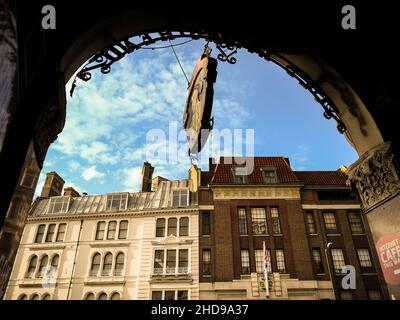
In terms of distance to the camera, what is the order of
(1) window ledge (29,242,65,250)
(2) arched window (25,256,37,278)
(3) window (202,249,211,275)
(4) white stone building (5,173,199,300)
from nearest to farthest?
1. (3) window (202,249,211,275)
2. (4) white stone building (5,173,199,300)
3. (2) arched window (25,256,37,278)
4. (1) window ledge (29,242,65,250)

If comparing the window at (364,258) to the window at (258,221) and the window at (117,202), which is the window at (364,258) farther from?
the window at (117,202)

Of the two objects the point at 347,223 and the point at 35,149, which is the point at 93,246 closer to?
the point at 347,223

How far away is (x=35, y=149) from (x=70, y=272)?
29.8 m

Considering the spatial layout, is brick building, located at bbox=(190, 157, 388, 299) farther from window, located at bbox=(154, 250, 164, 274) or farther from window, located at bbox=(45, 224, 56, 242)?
window, located at bbox=(45, 224, 56, 242)

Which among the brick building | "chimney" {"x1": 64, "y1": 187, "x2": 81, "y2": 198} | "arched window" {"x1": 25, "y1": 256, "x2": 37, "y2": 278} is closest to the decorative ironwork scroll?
the brick building

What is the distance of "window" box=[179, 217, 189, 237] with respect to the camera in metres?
30.2

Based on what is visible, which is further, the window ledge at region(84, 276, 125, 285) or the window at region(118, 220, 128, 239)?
the window at region(118, 220, 128, 239)

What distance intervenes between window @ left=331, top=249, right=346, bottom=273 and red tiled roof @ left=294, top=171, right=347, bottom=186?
700cm

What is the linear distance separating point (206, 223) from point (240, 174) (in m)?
6.40

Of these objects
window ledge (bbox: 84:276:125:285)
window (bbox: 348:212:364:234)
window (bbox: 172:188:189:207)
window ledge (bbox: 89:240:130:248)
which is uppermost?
window (bbox: 172:188:189:207)

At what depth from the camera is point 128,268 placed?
29.2 metres

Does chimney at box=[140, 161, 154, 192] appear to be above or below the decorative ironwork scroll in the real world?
above
